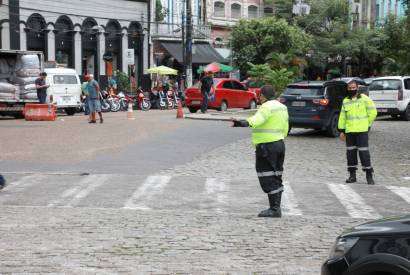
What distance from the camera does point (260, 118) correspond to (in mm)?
8781

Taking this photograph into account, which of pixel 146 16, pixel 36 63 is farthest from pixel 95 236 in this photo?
pixel 146 16

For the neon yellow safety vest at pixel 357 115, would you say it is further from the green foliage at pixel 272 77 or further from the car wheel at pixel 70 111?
the car wheel at pixel 70 111

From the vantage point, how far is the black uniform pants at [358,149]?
39.6 feet

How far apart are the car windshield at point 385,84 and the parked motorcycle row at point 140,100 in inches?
449

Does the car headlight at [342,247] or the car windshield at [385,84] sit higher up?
the car windshield at [385,84]

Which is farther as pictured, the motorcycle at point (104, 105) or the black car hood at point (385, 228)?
the motorcycle at point (104, 105)

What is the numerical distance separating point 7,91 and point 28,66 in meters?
1.83

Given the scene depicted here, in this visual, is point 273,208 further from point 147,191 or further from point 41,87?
point 41,87

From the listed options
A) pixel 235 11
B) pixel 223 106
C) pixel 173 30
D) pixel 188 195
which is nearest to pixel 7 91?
pixel 223 106

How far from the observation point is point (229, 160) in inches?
589

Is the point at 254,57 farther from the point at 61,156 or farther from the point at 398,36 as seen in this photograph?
the point at 61,156

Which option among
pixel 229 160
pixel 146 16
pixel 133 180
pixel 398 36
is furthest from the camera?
pixel 398 36

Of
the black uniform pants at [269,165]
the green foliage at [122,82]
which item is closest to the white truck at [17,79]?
the green foliage at [122,82]

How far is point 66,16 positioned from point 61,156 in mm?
27242
